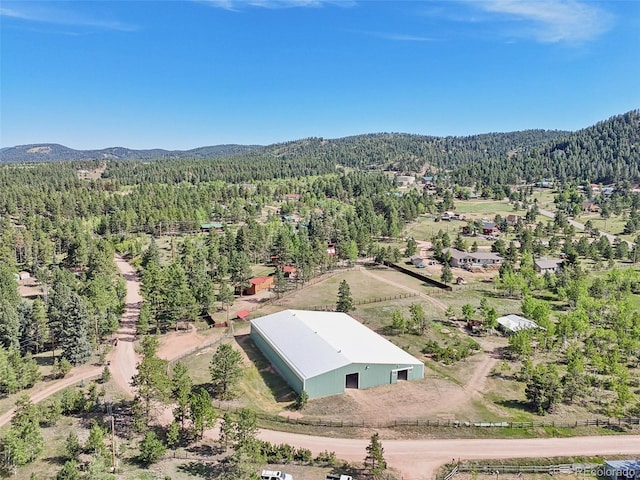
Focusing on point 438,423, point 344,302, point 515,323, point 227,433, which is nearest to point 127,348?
point 227,433

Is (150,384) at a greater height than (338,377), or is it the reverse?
(150,384)

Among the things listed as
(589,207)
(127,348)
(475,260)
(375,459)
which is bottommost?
(375,459)

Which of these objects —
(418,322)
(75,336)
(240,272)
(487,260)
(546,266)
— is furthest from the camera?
(487,260)

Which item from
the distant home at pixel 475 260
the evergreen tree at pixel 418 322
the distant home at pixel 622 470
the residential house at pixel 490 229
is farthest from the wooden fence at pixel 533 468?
the residential house at pixel 490 229

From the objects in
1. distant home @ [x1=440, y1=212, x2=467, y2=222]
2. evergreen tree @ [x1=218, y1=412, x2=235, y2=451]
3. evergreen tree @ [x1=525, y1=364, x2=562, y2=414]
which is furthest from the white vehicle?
distant home @ [x1=440, y1=212, x2=467, y2=222]

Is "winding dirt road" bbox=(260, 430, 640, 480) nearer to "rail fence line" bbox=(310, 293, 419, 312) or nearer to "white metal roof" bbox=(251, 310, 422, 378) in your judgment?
"white metal roof" bbox=(251, 310, 422, 378)

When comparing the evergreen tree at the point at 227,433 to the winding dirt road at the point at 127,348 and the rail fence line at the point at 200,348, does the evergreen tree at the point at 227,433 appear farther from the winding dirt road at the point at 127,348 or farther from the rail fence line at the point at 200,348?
the rail fence line at the point at 200,348

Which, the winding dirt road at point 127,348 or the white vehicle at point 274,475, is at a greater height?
the winding dirt road at point 127,348

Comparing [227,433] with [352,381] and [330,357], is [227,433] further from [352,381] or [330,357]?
[352,381]
